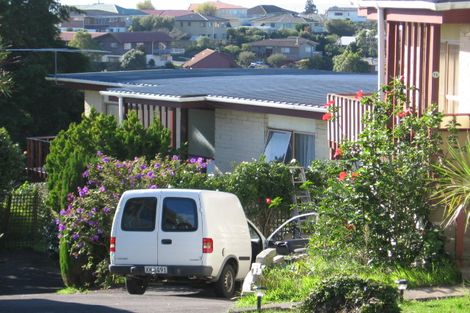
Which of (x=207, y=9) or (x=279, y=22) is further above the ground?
(x=207, y=9)

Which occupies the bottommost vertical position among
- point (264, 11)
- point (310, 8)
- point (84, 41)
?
point (84, 41)

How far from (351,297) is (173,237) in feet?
20.7

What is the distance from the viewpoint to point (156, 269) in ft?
55.7

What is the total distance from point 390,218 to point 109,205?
6793 millimetres

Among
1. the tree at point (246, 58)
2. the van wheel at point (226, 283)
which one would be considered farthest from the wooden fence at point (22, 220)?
the tree at point (246, 58)

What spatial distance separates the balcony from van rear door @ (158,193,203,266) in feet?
56.5

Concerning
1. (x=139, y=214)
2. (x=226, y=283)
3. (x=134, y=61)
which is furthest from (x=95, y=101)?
(x=134, y=61)

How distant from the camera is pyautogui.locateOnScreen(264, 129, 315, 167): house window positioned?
25922 mm

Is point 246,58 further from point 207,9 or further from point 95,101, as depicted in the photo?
point 207,9

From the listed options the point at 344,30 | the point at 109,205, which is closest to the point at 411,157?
the point at 109,205

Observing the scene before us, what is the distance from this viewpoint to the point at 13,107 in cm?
4547

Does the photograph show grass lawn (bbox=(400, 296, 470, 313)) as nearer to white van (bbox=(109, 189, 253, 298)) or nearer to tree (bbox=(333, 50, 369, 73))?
white van (bbox=(109, 189, 253, 298))

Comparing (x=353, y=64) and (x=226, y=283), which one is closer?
(x=226, y=283)

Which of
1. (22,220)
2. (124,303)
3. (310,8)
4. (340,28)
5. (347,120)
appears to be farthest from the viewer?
(310,8)
